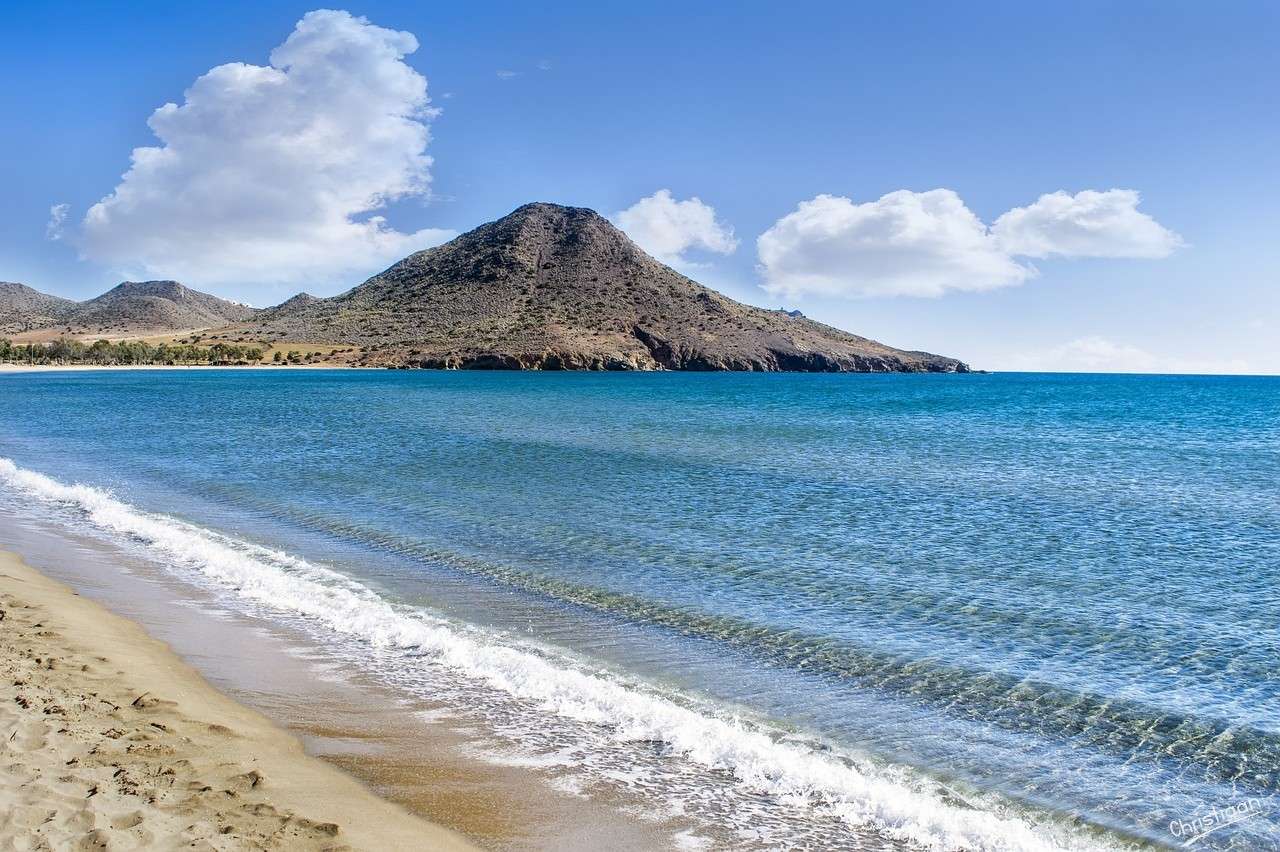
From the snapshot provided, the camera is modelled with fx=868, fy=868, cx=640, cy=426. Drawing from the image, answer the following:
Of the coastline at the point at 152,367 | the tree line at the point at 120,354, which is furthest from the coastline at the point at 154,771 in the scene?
the tree line at the point at 120,354

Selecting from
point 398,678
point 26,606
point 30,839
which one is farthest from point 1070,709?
point 26,606

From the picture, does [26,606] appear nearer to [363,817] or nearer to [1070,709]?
[363,817]

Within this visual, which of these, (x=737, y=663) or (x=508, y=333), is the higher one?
(x=508, y=333)

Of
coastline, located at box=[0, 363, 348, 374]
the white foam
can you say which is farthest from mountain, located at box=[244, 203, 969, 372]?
the white foam

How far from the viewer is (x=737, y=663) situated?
10.6 metres

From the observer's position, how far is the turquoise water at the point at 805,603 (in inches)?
301

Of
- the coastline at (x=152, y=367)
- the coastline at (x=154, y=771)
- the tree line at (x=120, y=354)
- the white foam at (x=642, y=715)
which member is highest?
the tree line at (x=120, y=354)

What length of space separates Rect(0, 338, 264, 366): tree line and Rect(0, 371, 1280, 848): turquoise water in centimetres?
11125

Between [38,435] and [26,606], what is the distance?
30.4 metres

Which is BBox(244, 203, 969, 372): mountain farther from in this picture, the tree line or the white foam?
the white foam

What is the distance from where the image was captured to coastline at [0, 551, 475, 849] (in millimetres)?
5602

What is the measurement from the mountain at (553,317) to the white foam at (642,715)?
416ft

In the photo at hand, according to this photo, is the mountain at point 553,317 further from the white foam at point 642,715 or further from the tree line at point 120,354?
the white foam at point 642,715

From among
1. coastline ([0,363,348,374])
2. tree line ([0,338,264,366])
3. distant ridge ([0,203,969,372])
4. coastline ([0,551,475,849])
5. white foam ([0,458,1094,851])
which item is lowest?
white foam ([0,458,1094,851])
